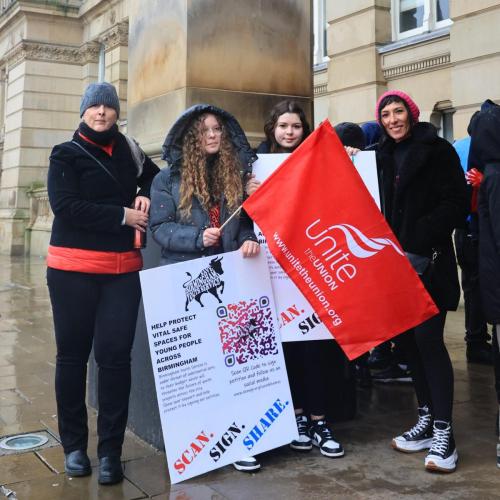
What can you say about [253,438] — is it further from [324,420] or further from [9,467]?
[9,467]

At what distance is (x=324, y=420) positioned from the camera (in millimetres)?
4117

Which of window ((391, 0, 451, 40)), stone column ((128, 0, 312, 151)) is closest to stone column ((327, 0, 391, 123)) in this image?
window ((391, 0, 451, 40))

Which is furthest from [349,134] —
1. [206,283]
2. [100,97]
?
[100,97]

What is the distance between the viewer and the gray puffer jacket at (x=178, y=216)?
364cm

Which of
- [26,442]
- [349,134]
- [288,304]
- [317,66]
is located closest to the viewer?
[288,304]

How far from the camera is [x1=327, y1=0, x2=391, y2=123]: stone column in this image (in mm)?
13031

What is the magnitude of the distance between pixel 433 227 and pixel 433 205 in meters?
0.18

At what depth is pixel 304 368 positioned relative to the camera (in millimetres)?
4211

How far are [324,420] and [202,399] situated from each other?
88 centimetres

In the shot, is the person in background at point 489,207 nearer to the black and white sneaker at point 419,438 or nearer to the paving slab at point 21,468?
the black and white sneaker at point 419,438

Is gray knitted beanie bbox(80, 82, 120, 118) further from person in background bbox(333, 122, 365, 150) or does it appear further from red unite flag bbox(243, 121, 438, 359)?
person in background bbox(333, 122, 365, 150)

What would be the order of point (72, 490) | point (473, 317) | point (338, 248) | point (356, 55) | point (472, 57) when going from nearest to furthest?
point (72, 490)
point (338, 248)
point (473, 317)
point (472, 57)
point (356, 55)

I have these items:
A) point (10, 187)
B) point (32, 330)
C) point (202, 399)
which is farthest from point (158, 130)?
point (10, 187)

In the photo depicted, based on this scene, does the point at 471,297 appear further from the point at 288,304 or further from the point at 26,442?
the point at 26,442
